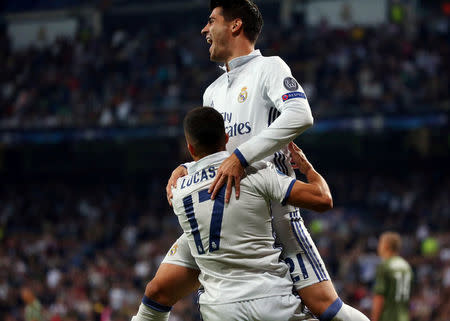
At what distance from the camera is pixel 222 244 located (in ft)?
10.3

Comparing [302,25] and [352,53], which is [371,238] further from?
[302,25]

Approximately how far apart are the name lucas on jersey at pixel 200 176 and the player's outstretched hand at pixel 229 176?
75mm

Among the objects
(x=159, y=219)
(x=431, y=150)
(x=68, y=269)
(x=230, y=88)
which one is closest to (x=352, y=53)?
(x=431, y=150)

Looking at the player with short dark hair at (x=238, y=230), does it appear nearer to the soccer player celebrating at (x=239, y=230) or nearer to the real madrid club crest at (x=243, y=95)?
the soccer player celebrating at (x=239, y=230)

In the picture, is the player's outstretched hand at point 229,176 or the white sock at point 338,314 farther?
the white sock at point 338,314

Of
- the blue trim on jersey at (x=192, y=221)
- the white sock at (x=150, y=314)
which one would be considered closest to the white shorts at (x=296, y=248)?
the blue trim on jersey at (x=192, y=221)

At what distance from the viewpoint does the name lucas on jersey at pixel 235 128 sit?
349 cm

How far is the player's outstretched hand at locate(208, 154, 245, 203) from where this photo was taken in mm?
3100

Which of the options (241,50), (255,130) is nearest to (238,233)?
(255,130)

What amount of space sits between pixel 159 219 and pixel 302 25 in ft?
22.8

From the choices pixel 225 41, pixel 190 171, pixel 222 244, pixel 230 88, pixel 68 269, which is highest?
pixel 225 41

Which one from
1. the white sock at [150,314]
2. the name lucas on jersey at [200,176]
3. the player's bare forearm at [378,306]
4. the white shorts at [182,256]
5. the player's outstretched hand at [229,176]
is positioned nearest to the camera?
the player's outstretched hand at [229,176]

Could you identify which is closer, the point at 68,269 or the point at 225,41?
the point at 225,41

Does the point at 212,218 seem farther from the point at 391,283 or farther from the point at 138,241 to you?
the point at 138,241
